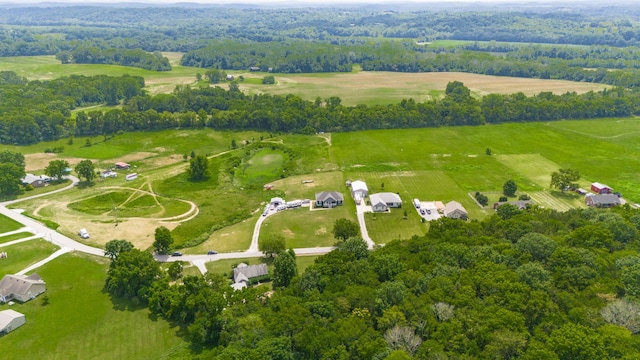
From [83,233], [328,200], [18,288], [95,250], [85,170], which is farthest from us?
[85,170]

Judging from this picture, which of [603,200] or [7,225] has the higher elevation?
[603,200]

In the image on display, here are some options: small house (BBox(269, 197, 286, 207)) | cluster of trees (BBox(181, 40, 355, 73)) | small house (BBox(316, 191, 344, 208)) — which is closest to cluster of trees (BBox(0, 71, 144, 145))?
cluster of trees (BBox(181, 40, 355, 73))

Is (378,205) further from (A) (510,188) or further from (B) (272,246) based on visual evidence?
(A) (510,188)

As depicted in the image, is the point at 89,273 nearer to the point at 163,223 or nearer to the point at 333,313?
the point at 163,223

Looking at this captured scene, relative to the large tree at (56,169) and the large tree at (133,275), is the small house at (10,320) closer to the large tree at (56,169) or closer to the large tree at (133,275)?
the large tree at (133,275)

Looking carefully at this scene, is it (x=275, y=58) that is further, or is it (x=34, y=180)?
(x=275, y=58)

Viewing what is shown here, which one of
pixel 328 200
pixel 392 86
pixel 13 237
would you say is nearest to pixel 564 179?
pixel 328 200

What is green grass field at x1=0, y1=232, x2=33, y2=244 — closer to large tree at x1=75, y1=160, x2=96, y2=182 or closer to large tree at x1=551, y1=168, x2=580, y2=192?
large tree at x1=75, y1=160, x2=96, y2=182

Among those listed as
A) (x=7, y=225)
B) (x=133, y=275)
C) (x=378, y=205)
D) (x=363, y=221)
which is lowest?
(x=7, y=225)
